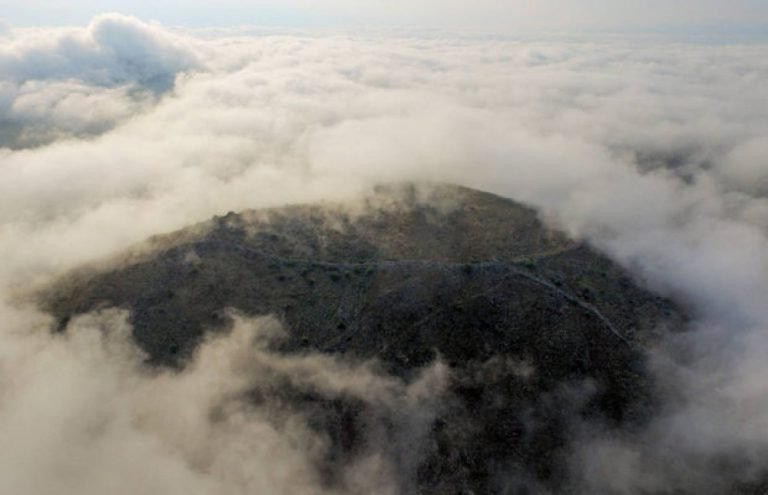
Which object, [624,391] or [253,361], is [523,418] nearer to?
[624,391]

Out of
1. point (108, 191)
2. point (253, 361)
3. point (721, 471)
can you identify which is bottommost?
point (108, 191)

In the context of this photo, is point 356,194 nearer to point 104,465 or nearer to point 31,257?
point 31,257

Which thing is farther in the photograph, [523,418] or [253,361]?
[253,361]

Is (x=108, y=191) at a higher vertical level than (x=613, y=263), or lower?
lower

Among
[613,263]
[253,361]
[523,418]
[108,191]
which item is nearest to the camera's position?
[523,418]

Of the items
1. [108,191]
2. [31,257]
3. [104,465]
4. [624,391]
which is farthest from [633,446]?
[108,191]

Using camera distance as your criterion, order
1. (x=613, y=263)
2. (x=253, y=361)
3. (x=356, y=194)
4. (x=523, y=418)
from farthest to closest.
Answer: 1. (x=356, y=194)
2. (x=613, y=263)
3. (x=253, y=361)
4. (x=523, y=418)
